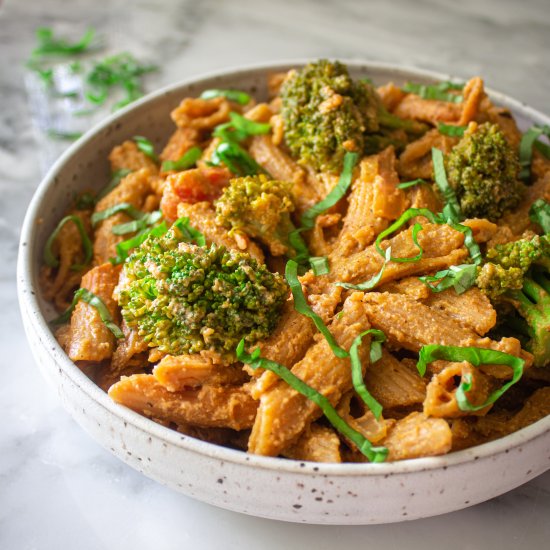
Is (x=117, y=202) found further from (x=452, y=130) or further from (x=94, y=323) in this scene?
(x=452, y=130)

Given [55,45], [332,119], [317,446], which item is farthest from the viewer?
[55,45]

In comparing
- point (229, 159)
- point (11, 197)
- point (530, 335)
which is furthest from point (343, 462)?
point (11, 197)

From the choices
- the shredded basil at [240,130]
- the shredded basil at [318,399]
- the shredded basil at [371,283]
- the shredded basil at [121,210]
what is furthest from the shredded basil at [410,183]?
the shredded basil at [121,210]

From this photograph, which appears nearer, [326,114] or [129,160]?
[326,114]

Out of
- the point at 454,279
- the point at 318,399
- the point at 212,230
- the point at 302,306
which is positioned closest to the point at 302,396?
the point at 318,399

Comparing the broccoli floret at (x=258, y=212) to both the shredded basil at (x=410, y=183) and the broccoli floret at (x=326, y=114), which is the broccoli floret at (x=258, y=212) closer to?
the broccoli floret at (x=326, y=114)

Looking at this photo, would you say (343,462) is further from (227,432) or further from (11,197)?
(11,197)

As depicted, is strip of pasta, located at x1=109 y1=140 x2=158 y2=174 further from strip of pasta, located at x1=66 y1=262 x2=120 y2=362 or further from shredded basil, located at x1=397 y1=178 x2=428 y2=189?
shredded basil, located at x1=397 y1=178 x2=428 y2=189
